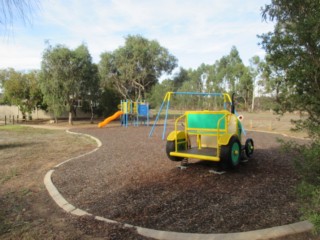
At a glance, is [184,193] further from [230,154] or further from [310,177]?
[310,177]

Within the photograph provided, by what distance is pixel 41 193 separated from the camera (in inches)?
216

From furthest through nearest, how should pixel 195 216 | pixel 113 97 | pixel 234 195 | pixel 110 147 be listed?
pixel 113 97
pixel 110 147
pixel 234 195
pixel 195 216

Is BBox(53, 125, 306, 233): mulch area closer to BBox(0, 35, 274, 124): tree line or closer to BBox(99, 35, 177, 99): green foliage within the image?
BBox(0, 35, 274, 124): tree line

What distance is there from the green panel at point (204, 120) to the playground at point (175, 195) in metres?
0.99

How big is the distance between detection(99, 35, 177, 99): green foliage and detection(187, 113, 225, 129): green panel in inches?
960

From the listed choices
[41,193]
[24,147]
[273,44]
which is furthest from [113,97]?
[273,44]

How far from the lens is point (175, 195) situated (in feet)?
16.4

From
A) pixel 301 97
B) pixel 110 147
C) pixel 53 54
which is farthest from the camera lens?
pixel 53 54

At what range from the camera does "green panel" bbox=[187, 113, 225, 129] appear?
269 inches

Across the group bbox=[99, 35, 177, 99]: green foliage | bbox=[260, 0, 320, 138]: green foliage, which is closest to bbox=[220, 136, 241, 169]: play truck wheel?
bbox=[260, 0, 320, 138]: green foliage

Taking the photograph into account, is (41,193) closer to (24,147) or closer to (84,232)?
(84,232)

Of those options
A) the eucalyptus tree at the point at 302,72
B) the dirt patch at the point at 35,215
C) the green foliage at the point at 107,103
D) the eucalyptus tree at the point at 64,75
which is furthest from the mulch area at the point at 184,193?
the green foliage at the point at 107,103

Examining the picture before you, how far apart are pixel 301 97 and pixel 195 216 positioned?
2.19 metres

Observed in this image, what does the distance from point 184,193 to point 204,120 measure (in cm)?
238
